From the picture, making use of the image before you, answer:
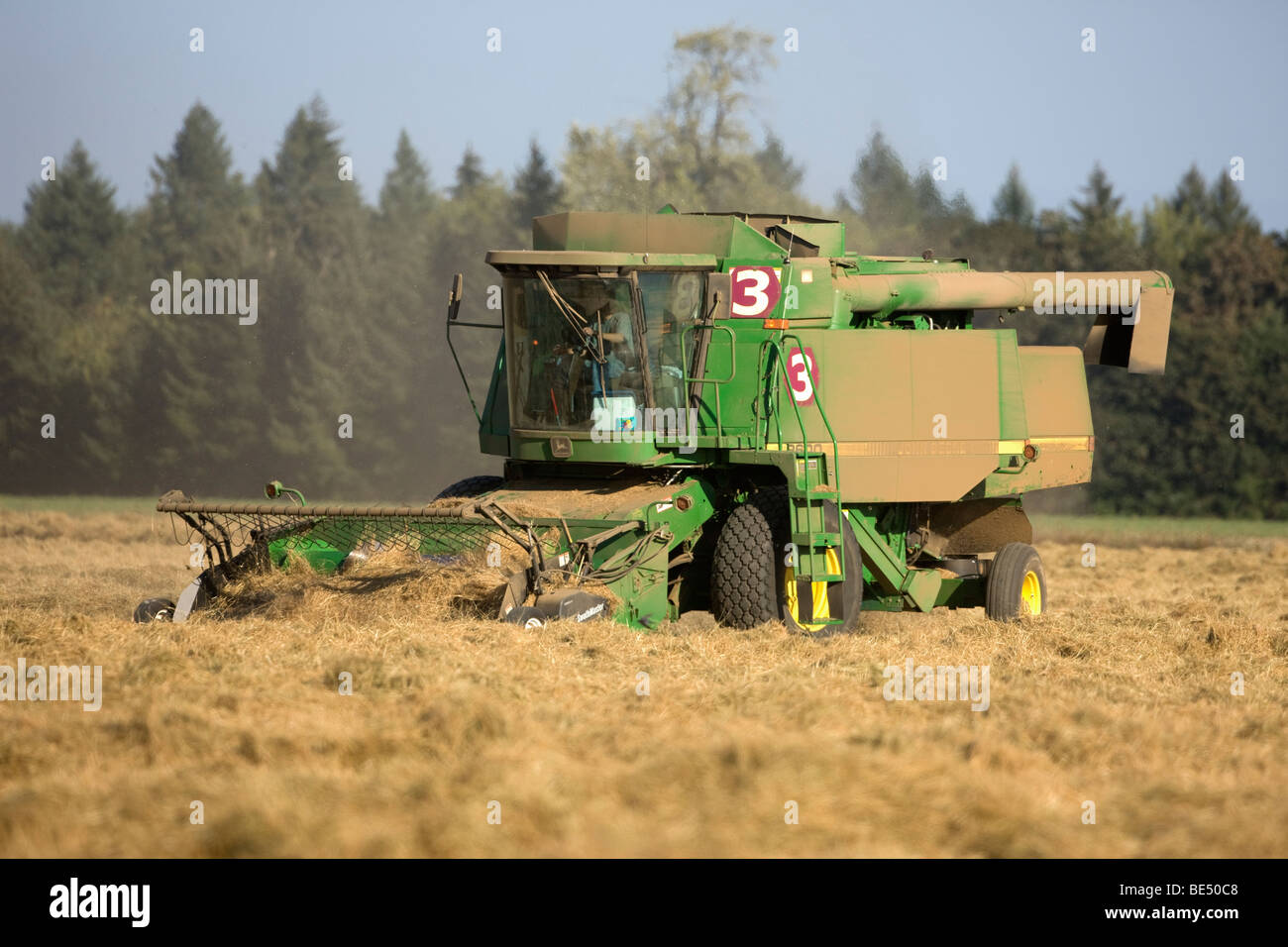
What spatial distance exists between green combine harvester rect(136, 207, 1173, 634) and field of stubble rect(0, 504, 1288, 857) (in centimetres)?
52

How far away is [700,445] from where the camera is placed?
10320 mm

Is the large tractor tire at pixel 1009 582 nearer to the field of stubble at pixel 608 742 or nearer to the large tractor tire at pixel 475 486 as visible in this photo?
the field of stubble at pixel 608 742

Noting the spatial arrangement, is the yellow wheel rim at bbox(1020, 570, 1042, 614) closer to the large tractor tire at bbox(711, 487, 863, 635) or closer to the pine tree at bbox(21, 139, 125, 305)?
the large tractor tire at bbox(711, 487, 863, 635)

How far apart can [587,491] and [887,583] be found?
7.93 ft

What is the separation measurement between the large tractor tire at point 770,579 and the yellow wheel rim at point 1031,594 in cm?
235

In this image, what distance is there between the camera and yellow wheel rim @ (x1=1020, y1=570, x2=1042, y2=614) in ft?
39.5

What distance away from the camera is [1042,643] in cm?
969

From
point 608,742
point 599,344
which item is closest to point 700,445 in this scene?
point 599,344

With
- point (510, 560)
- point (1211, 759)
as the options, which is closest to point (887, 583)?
point (510, 560)

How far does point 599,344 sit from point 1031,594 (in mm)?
4454

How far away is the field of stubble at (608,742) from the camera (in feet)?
15.9

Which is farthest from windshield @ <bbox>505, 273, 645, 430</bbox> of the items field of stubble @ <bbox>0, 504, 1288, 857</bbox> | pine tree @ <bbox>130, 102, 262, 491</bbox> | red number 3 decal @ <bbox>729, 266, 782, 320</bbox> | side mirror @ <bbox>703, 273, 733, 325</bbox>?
pine tree @ <bbox>130, 102, 262, 491</bbox>

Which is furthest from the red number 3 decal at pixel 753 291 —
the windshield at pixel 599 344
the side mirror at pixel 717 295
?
the windshield at pixel 599 344
